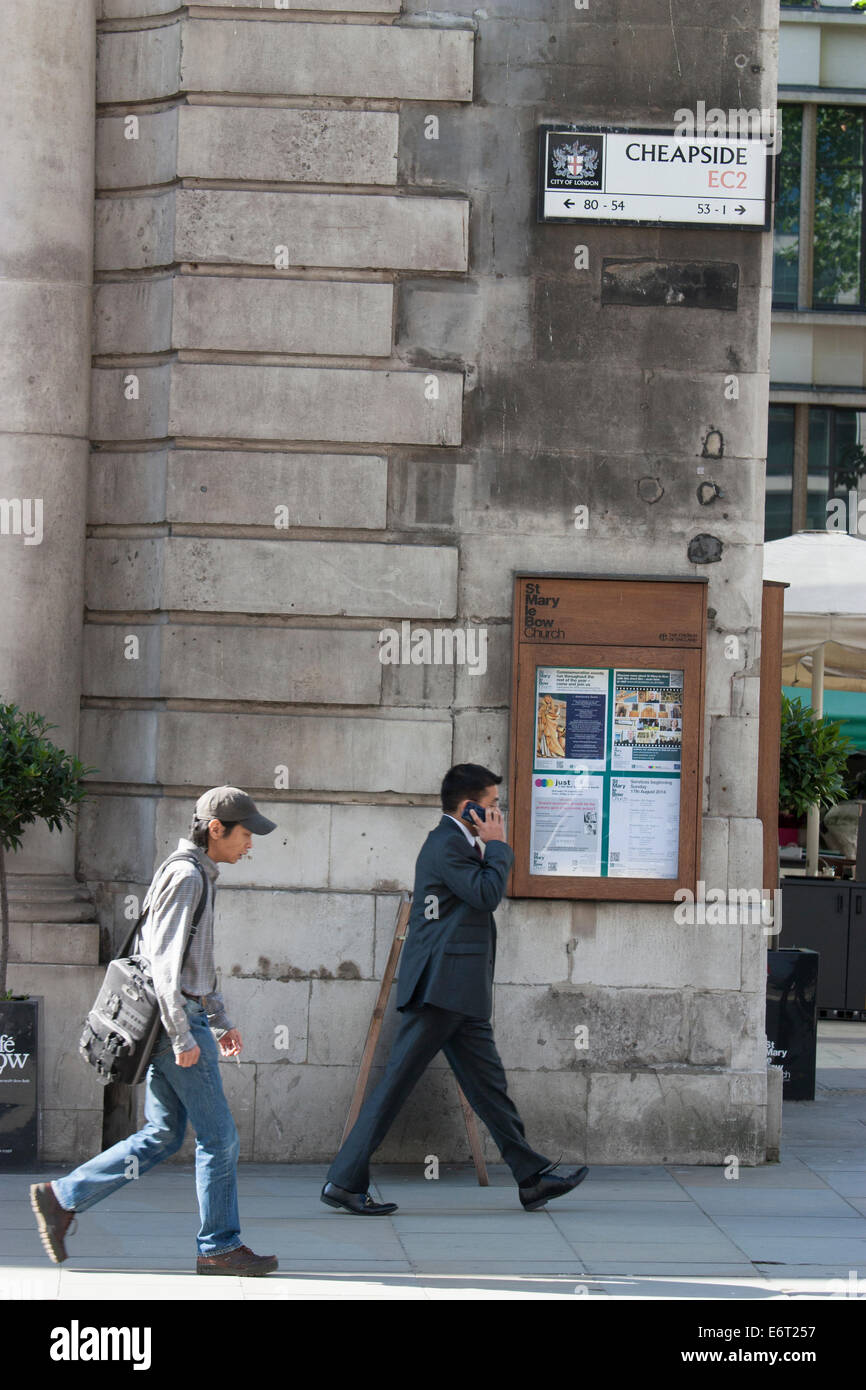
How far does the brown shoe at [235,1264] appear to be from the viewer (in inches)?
237

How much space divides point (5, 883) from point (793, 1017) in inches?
191

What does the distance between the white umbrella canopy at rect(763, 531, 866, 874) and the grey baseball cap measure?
794 cm

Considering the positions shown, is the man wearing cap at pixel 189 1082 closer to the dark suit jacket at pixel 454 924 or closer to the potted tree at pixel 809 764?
the dark suit jacket at pixel 454 924

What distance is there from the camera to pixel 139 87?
28.3ft

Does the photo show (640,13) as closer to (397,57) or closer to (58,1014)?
(397,57)

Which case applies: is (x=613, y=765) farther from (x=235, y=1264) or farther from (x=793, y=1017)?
(x=235, y=1264)

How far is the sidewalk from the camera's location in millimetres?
6125

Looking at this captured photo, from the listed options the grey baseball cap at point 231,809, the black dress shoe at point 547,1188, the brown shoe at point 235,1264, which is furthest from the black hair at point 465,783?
the brown shoe at point 235,1264

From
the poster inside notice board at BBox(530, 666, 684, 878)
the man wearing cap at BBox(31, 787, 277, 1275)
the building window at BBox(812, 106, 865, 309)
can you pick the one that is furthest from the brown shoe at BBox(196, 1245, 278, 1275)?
the building window at BBox(812, 106, 865, 309)

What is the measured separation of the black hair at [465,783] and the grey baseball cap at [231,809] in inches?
52.7

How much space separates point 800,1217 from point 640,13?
600 cm

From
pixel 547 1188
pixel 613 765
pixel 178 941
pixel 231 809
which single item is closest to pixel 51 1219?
pixel 178 941

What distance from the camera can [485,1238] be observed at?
22.6ft

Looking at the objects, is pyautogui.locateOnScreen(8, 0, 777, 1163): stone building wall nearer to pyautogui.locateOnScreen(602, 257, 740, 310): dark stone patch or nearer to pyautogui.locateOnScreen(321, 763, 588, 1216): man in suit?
pyautogui.locateOnScreen(602, 257, 740, 310): dark stone patch
